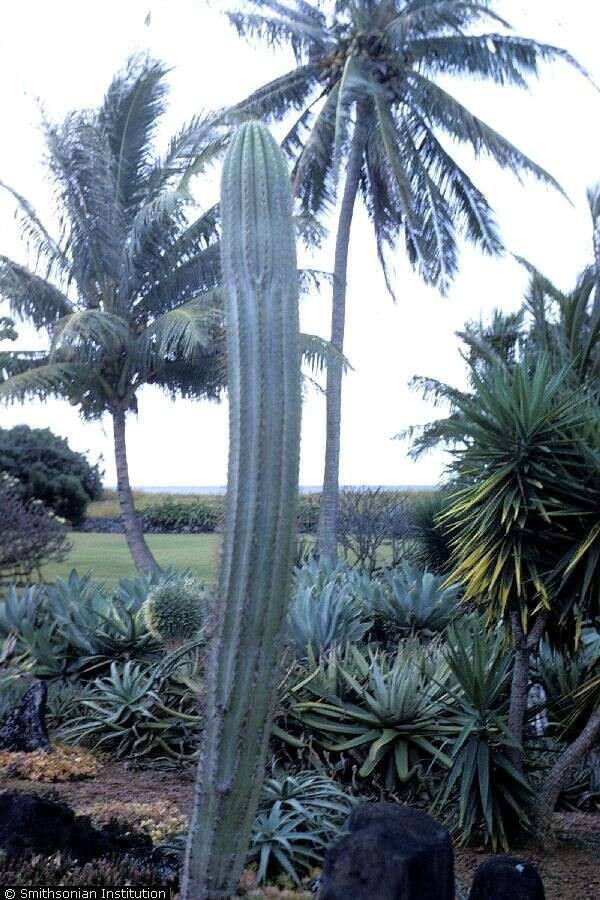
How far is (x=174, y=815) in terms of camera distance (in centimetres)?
569

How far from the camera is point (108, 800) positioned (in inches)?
244

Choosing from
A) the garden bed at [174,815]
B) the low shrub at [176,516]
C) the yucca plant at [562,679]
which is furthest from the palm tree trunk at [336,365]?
the garden bed at [174,815]

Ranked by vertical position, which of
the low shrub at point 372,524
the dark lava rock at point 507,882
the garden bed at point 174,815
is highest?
A: the low shrub at point 372,524

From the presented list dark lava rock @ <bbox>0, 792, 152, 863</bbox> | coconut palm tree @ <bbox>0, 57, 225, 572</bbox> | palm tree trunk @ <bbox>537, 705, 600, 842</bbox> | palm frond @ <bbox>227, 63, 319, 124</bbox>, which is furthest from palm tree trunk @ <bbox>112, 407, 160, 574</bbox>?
dark lava rock @ <bbox>0, 792, 152, 863</bbox>

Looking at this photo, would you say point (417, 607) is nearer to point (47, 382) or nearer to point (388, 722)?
point (388, 722)

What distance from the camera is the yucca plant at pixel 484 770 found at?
6035mm

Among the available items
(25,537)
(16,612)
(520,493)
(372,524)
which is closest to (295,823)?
(520,493)

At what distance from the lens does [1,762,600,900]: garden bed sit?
5.51m

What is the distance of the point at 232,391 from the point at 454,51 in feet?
68.8

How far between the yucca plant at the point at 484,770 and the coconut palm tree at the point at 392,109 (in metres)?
14.3

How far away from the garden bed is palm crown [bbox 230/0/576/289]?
16.6 metres

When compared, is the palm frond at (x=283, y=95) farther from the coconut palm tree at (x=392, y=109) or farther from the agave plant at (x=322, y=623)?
the agave plant at (x=322, y=623)

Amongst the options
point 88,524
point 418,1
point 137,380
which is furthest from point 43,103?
point 88,524

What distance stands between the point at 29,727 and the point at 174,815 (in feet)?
6.83
